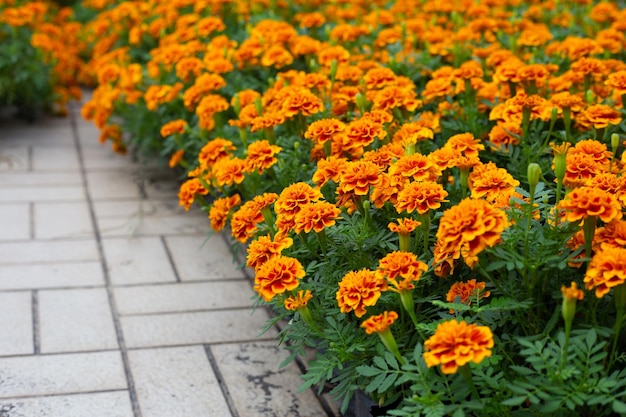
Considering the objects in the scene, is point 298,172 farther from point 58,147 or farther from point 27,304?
point 58,147

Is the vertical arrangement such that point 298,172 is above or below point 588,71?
below

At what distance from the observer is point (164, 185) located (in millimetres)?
4039

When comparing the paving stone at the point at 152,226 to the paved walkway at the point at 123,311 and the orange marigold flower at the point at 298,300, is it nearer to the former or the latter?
the paved walkway at the point at 123,311

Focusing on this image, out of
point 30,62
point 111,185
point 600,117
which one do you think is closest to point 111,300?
point 111,185

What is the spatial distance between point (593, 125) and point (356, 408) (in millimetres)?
981

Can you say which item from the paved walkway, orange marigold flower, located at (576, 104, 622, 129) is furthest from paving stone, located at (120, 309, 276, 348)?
orange marigold flower, located at (576, 104, 622, 129)

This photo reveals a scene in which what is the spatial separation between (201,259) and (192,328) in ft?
1.85

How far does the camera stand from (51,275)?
3.02 metres

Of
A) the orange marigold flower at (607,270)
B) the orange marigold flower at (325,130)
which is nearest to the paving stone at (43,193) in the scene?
the orange marigold flower at (325,130)

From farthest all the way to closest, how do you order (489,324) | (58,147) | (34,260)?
(58,147) → (34,260) → (489,324)

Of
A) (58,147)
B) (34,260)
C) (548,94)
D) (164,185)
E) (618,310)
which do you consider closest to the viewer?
(618,310)

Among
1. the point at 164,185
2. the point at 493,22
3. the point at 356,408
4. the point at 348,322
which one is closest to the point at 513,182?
the point at 348,322

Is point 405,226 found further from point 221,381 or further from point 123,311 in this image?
point 123,311

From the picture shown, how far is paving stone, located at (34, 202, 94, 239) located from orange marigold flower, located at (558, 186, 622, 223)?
2.32 m
